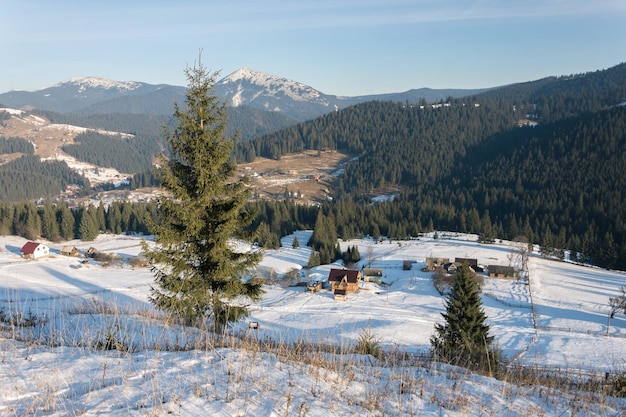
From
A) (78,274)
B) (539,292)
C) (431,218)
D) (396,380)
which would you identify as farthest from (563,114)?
(396,380)

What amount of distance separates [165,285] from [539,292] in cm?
4870

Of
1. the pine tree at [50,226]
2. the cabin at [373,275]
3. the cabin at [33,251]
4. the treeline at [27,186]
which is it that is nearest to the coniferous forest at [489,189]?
the pine tree at [50,226]

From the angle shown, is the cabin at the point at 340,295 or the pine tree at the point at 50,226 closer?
the cabin at the point at 340,295

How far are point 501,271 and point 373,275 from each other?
17506 millimetres

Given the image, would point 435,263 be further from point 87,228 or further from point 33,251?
point 87,228

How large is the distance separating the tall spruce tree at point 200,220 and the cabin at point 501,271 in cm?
5028

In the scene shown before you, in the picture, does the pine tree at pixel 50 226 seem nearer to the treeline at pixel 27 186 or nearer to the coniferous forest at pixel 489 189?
the coniferous forest at pixel 489 189

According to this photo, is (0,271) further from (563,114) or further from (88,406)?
(563,114)

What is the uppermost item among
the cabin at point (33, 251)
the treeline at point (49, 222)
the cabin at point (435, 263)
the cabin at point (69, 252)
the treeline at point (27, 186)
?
the treeline at point (27, 186)

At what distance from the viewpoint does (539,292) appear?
4803 cm

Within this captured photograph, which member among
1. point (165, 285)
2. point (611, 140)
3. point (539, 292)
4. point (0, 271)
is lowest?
point (539, 292)

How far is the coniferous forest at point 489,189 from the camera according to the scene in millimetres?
82250

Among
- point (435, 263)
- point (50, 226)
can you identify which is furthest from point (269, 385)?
point (50, 226)

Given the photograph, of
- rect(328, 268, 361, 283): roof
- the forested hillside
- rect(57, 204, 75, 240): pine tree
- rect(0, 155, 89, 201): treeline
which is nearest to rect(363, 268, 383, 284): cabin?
rect(328, 268, 361, 283): roof
